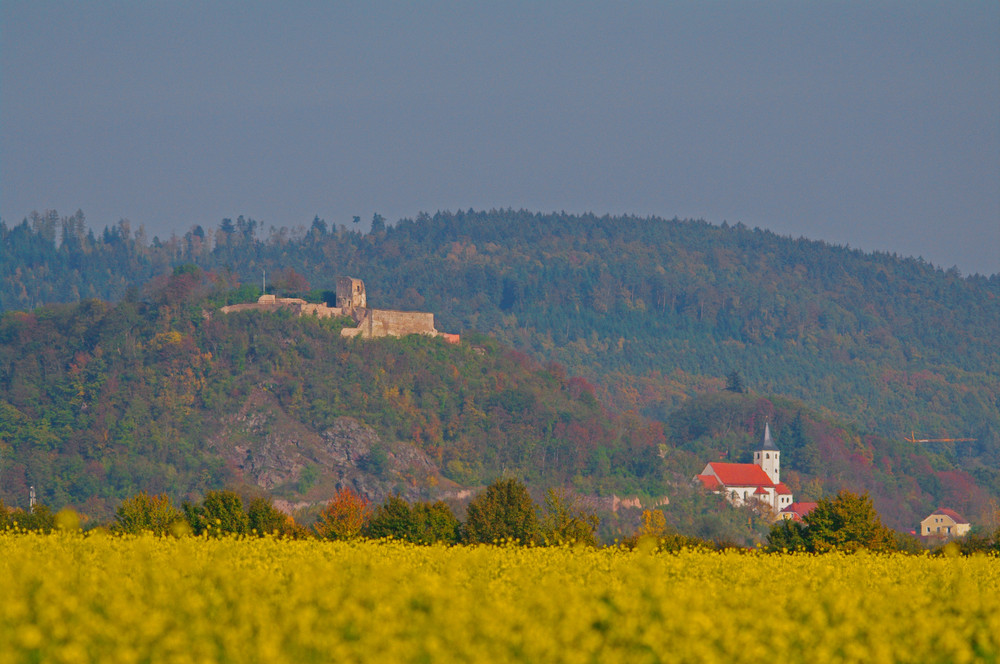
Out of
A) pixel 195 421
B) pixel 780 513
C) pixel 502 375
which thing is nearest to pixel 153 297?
pixel 195 421

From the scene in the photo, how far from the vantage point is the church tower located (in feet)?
467

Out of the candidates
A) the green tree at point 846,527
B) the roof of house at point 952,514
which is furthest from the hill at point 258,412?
the green tree at point 846,527

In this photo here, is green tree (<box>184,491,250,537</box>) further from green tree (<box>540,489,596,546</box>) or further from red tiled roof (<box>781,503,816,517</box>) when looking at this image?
red tiled roof (<box>781,503,816,517</box>)

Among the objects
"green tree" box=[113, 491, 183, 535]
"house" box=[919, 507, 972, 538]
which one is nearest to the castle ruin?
"house" box=[919, 507, 972, 538]

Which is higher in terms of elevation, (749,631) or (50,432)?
(749,631)

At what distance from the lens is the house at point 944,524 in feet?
441

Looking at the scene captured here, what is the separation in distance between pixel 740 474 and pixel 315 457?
144 feet

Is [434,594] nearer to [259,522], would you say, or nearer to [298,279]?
[259,522]

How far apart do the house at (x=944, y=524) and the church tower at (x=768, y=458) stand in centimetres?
1561

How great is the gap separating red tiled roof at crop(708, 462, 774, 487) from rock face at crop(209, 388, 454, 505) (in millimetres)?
28690

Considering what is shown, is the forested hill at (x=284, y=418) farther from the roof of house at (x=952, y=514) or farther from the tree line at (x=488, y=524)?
the tree line at (x=488, y=524)

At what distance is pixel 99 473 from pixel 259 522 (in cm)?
7995

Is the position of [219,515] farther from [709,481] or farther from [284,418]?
[709,481]

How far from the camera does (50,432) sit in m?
124
